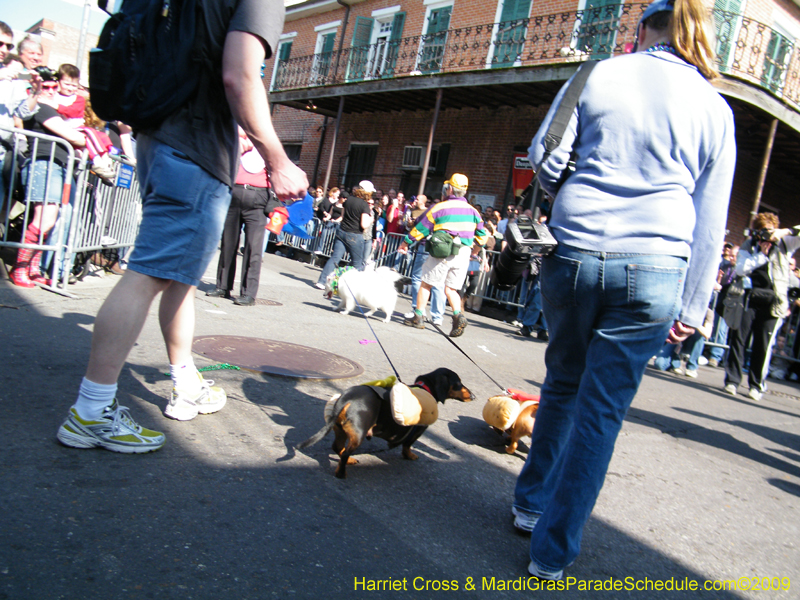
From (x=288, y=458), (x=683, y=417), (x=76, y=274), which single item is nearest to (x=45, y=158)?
(x=76, y=274)

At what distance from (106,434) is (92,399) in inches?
6.0

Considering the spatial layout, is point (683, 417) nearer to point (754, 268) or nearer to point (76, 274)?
point (754, 268)

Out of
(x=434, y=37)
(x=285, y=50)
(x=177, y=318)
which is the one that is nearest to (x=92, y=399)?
(x=177, y=318)

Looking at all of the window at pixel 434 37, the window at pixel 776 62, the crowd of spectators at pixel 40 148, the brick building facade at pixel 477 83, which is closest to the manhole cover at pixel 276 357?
the crowd of spectators at pixel 40 148

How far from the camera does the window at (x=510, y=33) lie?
16.1 metres

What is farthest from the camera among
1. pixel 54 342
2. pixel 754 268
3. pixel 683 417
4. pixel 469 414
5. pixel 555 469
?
pixel 754 268

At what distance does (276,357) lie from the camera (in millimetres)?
4387

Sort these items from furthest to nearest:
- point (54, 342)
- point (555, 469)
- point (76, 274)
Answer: point (76, 274) < point (54, 342) < point (555, 469)

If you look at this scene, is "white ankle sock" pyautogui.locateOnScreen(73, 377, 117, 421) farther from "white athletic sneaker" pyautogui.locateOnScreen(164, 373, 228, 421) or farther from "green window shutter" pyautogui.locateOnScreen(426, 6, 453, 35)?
"green window shutter" pyautogui.locateOnScreen(426, 6, 453, 35)

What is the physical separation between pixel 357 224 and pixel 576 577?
26.2ft

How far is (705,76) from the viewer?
85.7 inches

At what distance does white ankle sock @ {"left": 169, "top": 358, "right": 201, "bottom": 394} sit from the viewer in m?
2.79

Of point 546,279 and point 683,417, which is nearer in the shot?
point 546,279

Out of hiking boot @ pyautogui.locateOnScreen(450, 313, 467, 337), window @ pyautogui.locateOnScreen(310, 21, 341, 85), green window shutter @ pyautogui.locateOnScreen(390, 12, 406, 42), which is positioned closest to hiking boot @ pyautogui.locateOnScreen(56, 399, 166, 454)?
hiking boot @ pyautogui.locateOnScreen(450, 313, 467, 337)
